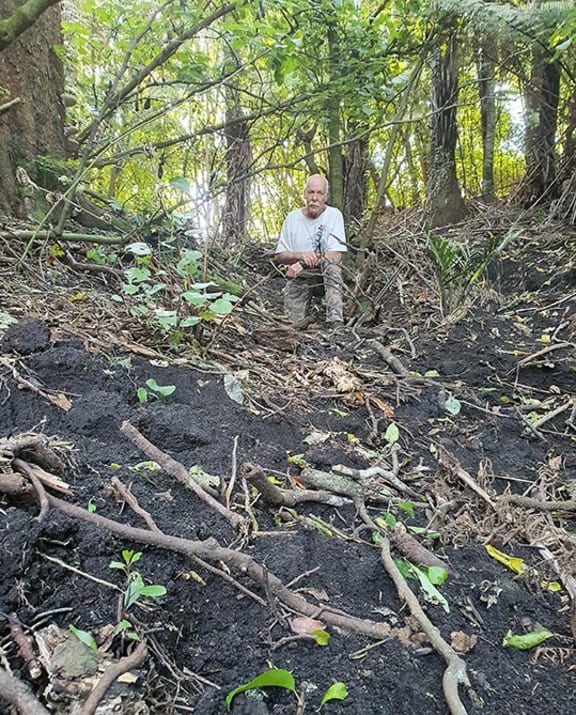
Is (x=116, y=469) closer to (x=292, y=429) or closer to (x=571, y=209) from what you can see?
(x=292, y=429)

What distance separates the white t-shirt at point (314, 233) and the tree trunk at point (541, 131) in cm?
210

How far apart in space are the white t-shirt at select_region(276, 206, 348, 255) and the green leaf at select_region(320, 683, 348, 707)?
3.95 meters

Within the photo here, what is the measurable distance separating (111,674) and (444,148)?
19.2 ft

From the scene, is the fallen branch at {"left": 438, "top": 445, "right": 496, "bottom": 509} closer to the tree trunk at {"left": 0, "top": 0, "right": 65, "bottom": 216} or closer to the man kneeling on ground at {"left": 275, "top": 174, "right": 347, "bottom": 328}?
the man kneeling on ground at {"left": 275, "top": 174, "right": 347, "bottom": 328}

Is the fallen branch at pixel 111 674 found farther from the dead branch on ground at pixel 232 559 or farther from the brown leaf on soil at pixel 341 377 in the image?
the brown leaf on soil at pixel 341 377

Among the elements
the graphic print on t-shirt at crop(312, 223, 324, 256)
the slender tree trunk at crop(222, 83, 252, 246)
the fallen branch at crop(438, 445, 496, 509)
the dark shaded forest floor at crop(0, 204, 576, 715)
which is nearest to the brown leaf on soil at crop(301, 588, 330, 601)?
the dark shaded forest floor at crop(0, 204, 576, 715)

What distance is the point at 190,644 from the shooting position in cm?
98

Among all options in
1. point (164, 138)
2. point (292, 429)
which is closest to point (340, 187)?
point (164, 138)

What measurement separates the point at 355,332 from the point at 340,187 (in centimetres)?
211

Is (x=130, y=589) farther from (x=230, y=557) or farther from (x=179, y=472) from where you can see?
(x=179, y=472)

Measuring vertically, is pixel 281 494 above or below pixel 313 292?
below

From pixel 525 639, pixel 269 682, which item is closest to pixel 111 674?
pixel 269 682

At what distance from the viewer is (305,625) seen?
3.44 feet

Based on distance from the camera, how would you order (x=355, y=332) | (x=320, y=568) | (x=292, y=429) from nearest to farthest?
(x=320, y=568) < (x=292, y=429) < (x=355, y=332)
